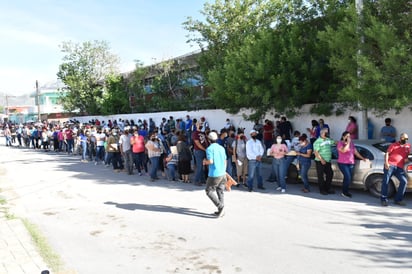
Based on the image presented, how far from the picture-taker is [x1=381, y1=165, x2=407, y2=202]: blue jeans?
7.69 meters

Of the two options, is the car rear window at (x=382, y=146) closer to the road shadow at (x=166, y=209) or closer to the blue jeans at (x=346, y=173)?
the blue jeans at (x=346, y=173)

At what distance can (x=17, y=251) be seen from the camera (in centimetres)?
559

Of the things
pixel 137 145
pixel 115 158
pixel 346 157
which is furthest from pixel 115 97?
pixel 346 157

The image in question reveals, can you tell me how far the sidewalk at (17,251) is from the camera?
16.4 feet

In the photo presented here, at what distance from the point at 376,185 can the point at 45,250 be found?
285 inches

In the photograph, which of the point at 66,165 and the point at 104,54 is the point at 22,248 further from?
the point at 104,54

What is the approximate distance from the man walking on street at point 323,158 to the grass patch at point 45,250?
6.28 meters

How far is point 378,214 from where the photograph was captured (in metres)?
7.20

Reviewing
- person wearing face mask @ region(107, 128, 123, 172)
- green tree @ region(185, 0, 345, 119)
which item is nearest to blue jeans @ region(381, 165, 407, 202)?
green tree @ region(185, 0, 345, 119)

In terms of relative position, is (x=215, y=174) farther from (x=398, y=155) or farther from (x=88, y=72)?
(x=88, y=72)

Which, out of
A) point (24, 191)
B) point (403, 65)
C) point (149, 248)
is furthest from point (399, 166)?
point (24, 191)

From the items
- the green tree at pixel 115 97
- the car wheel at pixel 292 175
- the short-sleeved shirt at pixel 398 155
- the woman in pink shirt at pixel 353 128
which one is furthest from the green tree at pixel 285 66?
the green tree at pixel 115 97

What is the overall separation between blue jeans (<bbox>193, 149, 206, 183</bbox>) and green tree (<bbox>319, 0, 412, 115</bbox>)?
484cm

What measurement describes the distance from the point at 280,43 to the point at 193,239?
10098mm
